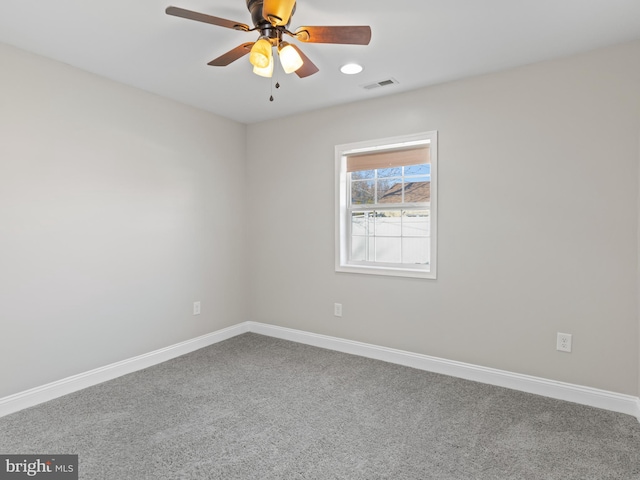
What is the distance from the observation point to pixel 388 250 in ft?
12.0

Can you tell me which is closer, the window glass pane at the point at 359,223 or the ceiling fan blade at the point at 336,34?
the ceiling fan blade at the point at 336,34

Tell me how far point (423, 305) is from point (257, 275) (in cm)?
197

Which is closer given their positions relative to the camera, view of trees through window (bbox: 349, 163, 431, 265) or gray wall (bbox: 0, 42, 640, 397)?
gray wall (bbox: 0, 42, 640, 397)

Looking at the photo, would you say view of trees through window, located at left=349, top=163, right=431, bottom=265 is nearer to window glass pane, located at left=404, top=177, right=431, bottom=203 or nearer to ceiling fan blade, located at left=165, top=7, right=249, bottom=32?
window glass pane, located at left=404, top=177, right=431, bottom=203

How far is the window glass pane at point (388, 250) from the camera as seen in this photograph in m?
3.59

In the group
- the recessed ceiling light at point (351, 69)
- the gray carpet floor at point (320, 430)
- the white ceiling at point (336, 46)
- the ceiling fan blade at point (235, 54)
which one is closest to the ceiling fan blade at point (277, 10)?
the ceiling fan blade at point (235, 54)

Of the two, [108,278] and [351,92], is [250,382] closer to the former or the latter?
[108,278]

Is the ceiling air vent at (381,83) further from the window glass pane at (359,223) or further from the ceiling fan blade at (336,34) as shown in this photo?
the ceiling fan blade at (336,34)

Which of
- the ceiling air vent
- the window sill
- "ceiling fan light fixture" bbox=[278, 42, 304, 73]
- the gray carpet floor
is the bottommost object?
the gray carpet floor

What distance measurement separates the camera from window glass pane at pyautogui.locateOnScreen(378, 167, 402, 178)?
354 cm

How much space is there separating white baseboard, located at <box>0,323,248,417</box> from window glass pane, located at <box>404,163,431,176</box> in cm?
252

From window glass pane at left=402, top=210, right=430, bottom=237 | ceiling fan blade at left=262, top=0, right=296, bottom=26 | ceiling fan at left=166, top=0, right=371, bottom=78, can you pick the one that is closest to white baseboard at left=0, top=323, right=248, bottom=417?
window glass pane at left=402, top=210, right=430, bottom=237

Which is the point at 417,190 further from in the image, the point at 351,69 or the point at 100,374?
the point at 100,374

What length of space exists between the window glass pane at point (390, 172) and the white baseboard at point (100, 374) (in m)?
2.33
